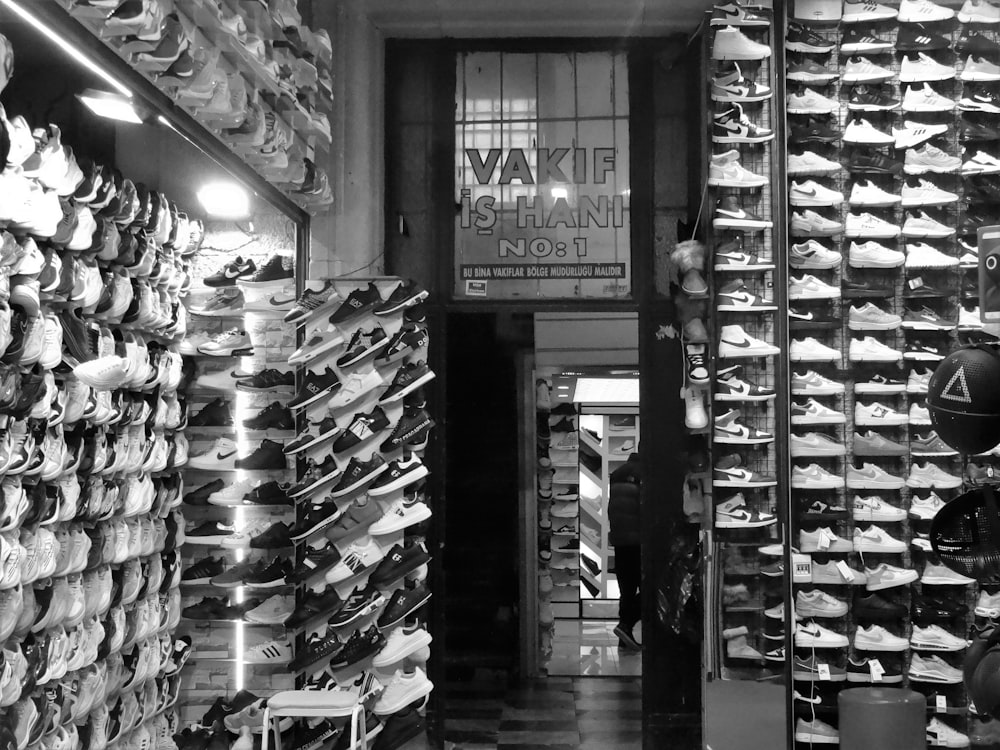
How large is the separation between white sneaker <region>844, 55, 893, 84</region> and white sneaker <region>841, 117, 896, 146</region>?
0.26 m

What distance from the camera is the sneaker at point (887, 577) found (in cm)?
554

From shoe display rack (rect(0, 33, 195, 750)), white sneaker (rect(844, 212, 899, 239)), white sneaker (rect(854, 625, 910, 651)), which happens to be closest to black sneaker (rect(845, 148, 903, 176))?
white sneaker (rect(844, 212, 899, 239))

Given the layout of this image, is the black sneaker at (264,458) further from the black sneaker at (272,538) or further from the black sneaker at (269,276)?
the black sneaker at (269,276)

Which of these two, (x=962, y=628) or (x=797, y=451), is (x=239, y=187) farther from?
(x=962, y=628)

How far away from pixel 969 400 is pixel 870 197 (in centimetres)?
341

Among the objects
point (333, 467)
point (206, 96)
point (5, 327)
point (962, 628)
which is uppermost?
point (206, 96)

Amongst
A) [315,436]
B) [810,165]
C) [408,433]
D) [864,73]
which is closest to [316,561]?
[315,436]

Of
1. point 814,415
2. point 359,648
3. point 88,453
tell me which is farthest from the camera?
point 814,415

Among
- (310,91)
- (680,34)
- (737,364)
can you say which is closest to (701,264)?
(737,364)

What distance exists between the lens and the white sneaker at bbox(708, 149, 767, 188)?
221 inches

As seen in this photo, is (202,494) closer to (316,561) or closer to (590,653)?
(316,561)

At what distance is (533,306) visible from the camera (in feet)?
20.4

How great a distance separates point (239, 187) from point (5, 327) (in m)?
2.26

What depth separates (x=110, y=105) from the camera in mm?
3910
